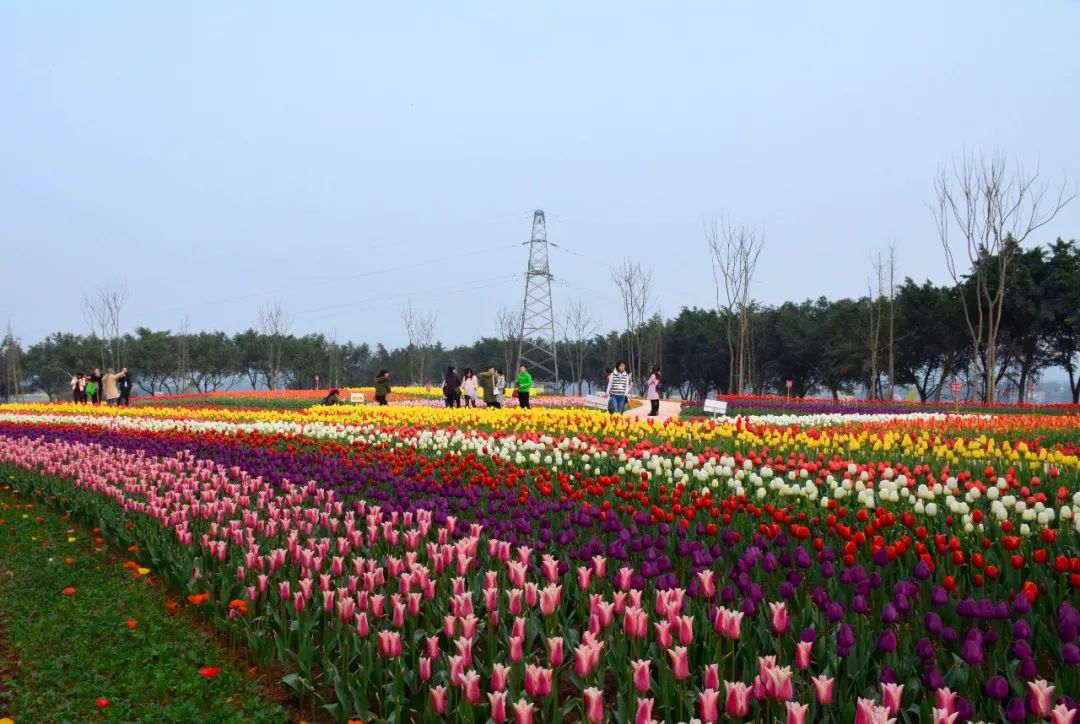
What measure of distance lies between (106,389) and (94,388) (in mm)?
1748

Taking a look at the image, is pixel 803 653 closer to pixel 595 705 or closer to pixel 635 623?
pixel 635 623

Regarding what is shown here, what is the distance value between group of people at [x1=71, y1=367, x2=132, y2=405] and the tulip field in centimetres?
1958

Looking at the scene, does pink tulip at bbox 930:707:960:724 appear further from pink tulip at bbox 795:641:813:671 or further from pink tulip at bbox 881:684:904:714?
pink tulip at bbox 795:641:813:671

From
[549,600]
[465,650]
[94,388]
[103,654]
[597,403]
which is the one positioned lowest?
[103,654]

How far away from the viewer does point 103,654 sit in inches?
209

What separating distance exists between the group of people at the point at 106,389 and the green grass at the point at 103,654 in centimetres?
2306

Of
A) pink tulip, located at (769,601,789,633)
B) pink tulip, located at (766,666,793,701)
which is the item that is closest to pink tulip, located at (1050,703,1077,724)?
pink tulip, located at (766,666,793,701)

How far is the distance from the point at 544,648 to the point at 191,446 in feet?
29.3

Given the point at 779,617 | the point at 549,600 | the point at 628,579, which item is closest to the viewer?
the point at 779,617

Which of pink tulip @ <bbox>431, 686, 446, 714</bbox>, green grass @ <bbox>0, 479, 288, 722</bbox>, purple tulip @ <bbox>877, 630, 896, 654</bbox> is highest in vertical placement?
purple tulip @ <bbox>877, 630, 896, 654</bbox>

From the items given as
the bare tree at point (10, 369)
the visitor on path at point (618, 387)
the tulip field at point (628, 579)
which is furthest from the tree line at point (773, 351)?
the tulip field at point (628, 579)

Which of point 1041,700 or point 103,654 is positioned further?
point 103,654

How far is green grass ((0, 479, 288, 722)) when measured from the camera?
14.9 feet

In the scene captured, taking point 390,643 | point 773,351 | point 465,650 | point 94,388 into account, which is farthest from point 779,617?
point 773,351
